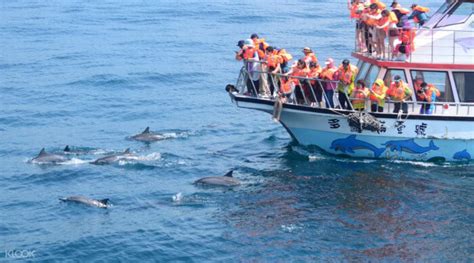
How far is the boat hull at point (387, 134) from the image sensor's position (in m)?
34.6

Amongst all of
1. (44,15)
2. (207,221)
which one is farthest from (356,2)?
(44,15)

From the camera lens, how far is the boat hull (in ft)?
113

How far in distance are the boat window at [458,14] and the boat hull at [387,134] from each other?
4.27m

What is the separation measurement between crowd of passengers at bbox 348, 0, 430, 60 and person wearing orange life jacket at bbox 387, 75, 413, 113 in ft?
3.92

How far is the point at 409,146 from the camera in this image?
35188mm

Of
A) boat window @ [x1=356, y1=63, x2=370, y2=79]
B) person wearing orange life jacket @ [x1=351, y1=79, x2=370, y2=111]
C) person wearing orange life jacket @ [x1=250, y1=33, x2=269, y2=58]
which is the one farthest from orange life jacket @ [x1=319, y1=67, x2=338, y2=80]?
person wearing orange life jacket @ [x1=250, y1=33, x2=269, y2=58]

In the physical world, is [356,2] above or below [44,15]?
above

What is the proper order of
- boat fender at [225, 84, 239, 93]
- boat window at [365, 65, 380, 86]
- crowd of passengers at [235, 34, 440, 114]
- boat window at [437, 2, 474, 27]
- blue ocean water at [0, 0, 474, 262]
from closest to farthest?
blue ocean water at [0, 0, 474, 262] → crowd of passengers at [235, 34, 440, 114] → boat fender at [225, 84, 239, 93] → boat window at [365, 65, 380, 86] → boat window at [437, 2, 474, 27]

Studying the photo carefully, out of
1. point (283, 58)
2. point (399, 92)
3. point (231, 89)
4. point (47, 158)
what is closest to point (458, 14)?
point (399, 92)

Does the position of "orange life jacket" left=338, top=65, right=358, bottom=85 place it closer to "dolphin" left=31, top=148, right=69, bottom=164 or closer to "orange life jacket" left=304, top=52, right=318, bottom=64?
"orange life jacket" left=304, top=52, right=318, bottom=64

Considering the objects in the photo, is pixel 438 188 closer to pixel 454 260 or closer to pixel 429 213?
pixel 429 213

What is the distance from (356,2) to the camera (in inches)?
1479

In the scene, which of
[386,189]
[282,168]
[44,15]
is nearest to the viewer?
[386,189]

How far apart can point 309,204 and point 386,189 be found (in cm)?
305
